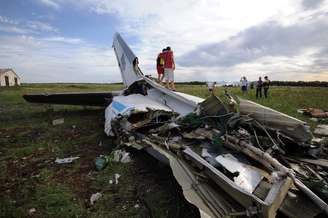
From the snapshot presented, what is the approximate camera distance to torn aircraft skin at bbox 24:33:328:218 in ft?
9.84

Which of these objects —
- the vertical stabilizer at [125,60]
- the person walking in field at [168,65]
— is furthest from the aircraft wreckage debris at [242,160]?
the person walking in field at [168,65]

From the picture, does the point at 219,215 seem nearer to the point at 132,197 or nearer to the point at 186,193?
the point at 186,193

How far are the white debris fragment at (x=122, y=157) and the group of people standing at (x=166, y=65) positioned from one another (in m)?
5.35

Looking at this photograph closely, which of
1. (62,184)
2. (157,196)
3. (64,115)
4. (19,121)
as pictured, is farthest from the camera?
(64,115)

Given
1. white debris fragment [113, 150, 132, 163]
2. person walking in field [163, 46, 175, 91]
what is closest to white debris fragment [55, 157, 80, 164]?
white debris fragment [113, 150, 132, 163]

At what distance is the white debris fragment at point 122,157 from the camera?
596cm

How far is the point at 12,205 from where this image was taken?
14.1ft

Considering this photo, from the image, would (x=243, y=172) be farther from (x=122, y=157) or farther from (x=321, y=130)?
(x=321, y=130)

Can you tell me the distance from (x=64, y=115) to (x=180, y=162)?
9886mm

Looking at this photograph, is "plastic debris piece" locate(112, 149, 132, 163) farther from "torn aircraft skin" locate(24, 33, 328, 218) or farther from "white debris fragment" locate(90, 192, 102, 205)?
"white debris fragment" locate(90, 192, 102, 205)

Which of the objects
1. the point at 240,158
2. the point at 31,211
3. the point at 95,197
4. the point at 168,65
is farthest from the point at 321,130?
the point at 31,211

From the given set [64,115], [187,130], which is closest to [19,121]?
[64,115]

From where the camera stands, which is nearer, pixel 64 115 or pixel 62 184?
pixel 62 184

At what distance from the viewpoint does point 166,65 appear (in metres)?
11.2
